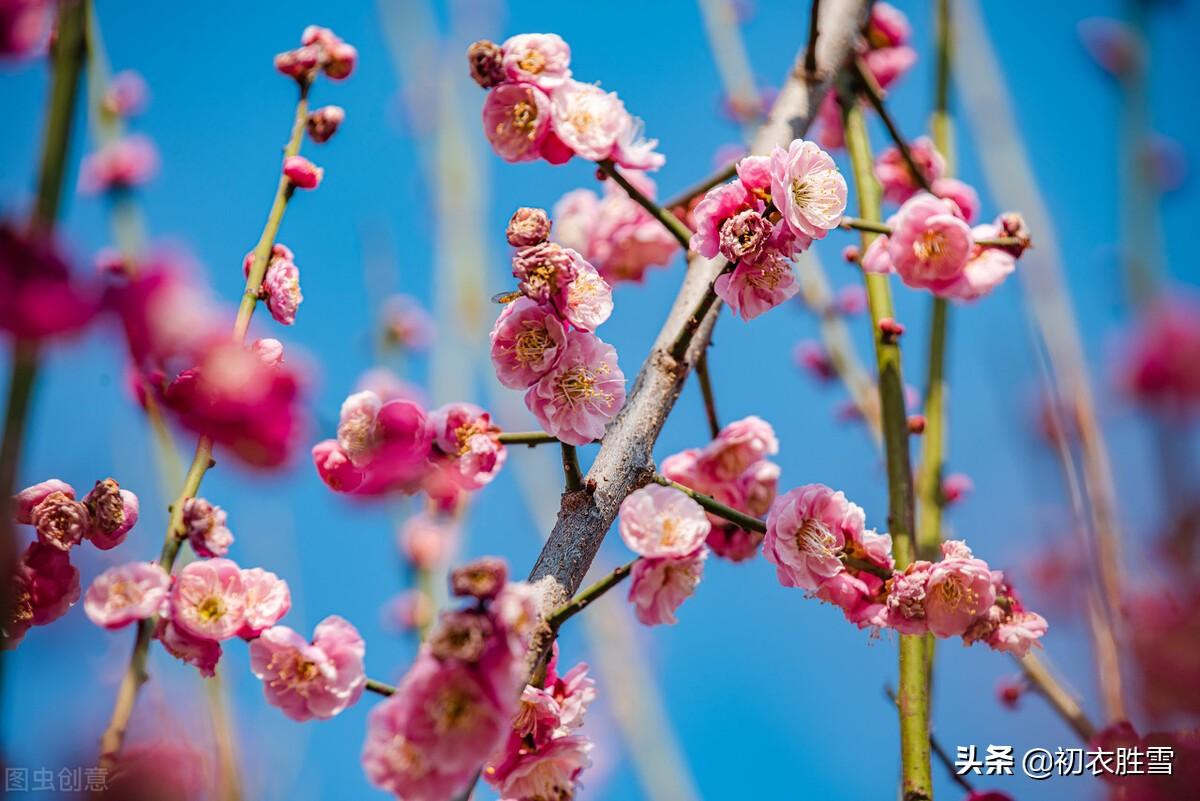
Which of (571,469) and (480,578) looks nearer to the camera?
(480,578)

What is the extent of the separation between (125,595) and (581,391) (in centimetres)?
59

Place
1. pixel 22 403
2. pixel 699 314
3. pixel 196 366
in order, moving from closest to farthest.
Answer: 1. pixel 22 403
2. pixel 196 366
3. pixel 699 314

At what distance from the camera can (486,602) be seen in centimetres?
86

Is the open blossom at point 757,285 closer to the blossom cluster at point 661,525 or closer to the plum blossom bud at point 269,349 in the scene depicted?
the blossom cluster at point 661,525

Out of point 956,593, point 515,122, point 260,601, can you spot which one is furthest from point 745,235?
point 260,601

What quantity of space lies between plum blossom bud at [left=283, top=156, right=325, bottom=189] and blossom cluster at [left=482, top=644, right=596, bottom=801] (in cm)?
78

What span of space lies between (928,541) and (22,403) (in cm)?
144

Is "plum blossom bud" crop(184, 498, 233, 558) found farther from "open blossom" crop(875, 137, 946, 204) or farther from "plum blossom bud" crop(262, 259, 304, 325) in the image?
"open blossom" crop(875, 137, 946, 204)

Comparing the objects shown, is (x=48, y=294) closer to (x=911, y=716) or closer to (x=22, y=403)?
(x=22, y=403)

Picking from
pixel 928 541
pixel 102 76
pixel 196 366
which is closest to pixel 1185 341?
pixel 928 541

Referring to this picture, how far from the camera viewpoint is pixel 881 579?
56.1 inches

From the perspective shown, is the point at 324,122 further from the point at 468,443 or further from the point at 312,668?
the point at 312,668

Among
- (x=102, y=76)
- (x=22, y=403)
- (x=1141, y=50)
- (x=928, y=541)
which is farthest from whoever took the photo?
(x=102, y=76)

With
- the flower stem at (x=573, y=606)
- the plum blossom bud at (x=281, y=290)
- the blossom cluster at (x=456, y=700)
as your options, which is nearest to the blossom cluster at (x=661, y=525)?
the flower stem at (x=573, y=606)
